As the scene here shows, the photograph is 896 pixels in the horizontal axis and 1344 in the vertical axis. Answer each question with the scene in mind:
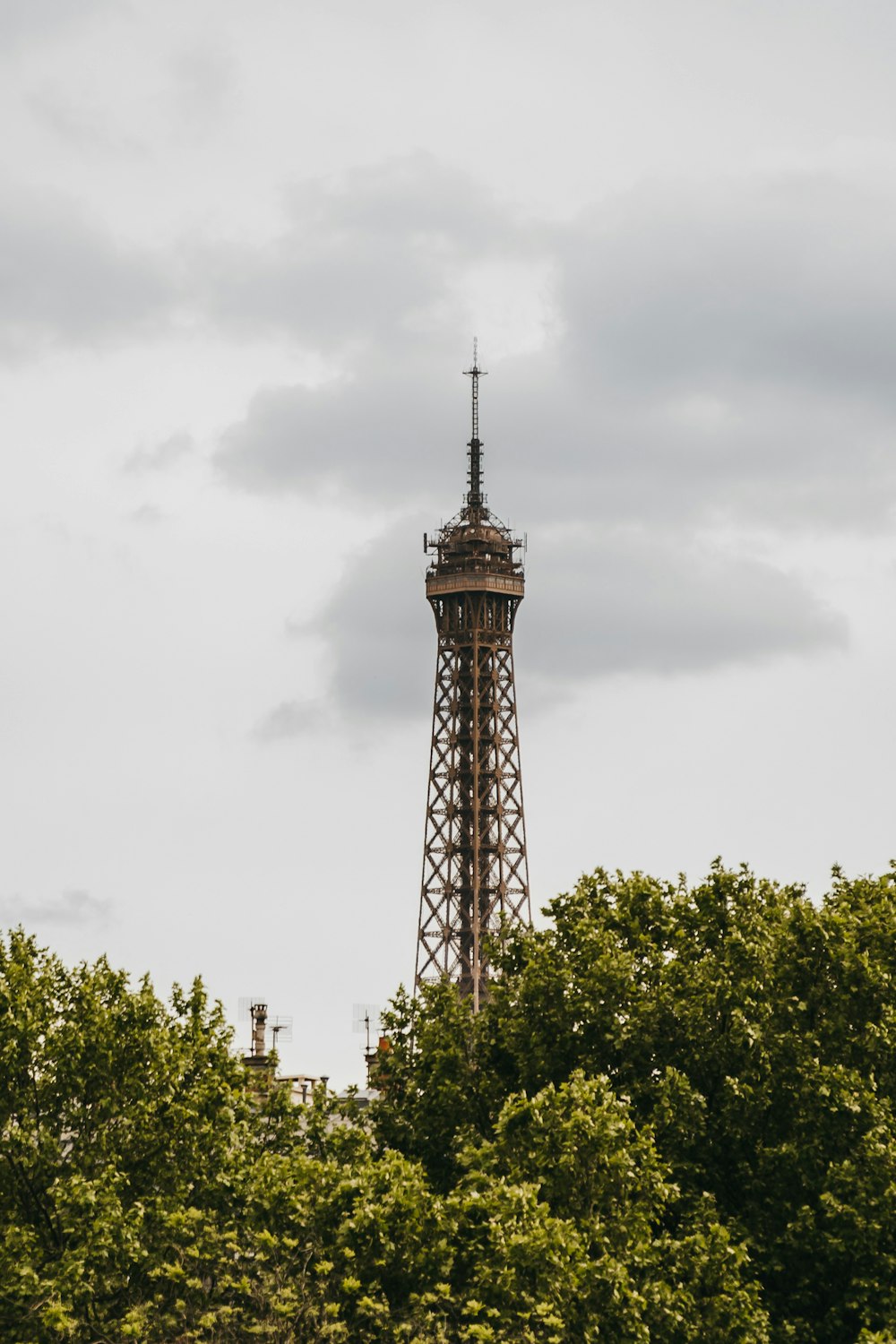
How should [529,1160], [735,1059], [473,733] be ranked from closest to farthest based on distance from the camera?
[529,1160] → [735,1059] → [473,733]

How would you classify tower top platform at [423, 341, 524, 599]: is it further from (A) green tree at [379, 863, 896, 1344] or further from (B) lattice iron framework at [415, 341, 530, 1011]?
(A) green tree at [379, 863, 896, 1344]

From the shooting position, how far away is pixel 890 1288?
1747 inches

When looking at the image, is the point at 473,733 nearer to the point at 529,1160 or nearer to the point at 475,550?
the point at 475,550

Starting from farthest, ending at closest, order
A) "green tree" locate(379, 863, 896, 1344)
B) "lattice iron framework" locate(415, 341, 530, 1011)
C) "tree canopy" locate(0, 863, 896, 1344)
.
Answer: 1. "lattice iron framework" locate(415, 341, 530, 1011)
2. "green tree" locate(379, 863, 896, 1344)
3. "tree canopy" locate(0, 863, 896, 1344)

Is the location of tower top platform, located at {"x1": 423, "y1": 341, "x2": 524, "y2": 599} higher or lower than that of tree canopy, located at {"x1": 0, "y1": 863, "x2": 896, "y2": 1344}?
higher

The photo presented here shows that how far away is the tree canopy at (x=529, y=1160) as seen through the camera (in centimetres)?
4372

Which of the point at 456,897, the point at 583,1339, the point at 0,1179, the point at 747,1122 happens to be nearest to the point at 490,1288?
the point at 583,1339

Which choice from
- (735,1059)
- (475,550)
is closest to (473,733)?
(475,550)

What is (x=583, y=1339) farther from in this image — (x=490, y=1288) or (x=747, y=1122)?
(x=747, y=1122)

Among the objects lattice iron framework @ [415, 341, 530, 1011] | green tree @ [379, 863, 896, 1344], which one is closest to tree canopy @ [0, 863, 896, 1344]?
green tree @ [379, 863, 896, 1344]

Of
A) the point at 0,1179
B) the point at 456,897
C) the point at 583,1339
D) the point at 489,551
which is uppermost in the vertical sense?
the point at 489,551

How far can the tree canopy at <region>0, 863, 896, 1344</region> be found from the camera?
43.7 meters

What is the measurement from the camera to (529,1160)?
45.8 m

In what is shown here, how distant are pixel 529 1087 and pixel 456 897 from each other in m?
84.7
